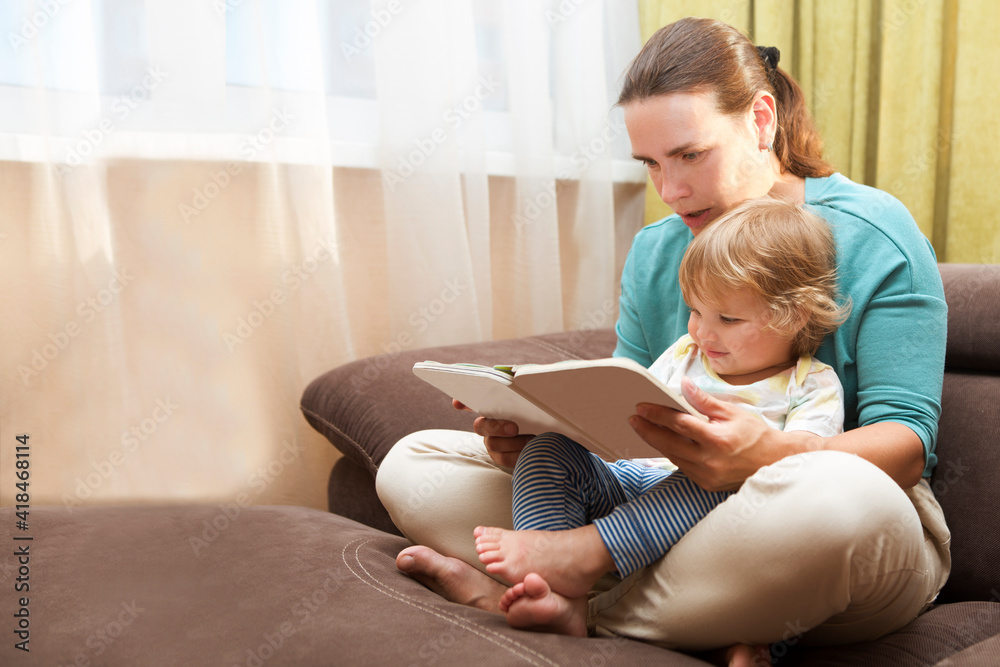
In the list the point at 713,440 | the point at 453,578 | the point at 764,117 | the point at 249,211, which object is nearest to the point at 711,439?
the point at 713,440

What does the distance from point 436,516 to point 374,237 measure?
2.71 feet

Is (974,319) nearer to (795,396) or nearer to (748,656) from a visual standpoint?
(795,396)

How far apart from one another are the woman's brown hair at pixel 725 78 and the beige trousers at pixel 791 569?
0.58 meters

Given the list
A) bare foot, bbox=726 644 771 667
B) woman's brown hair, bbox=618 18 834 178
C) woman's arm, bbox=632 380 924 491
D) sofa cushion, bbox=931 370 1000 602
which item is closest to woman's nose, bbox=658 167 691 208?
woman's brown hair, bbox=618 18 834 178

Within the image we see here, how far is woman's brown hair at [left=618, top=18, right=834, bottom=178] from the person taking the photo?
116 centimetres

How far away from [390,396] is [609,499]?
0.54 meters

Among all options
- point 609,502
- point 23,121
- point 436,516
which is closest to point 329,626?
point 436,516

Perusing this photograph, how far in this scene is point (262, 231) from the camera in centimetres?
162

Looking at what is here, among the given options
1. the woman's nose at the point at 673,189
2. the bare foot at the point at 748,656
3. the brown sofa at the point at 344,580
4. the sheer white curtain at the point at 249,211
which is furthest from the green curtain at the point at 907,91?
the bare foot at the point at 748,656

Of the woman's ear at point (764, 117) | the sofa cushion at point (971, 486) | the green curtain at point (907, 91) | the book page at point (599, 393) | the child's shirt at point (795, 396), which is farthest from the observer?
the green curtain at point (907, 91)

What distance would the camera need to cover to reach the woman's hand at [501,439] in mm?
1061

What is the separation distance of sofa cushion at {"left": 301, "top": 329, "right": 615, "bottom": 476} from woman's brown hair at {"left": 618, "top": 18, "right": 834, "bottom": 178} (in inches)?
21.0

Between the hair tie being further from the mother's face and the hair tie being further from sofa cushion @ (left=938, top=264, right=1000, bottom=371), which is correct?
sofa cushion @ (left=938, top=264, right=1000, bottom=371)

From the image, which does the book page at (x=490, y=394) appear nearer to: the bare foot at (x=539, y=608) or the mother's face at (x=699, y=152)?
the bare foot at (x=539, y=608)
